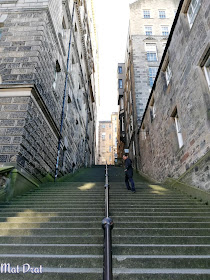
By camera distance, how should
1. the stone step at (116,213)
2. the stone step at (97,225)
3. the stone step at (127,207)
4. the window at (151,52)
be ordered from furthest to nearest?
the window at (151,52) → the stone step at (127,207) → the stone step at (116,213) → the stone step at (97,225)

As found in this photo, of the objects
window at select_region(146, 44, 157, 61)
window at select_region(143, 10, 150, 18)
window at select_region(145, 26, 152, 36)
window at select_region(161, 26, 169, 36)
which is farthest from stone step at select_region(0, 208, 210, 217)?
window at select_region(143, 10, 150, 18)

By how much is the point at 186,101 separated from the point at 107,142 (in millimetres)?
48977

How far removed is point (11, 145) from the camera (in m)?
6.84

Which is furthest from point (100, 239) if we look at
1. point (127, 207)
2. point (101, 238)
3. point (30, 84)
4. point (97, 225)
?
point (30, 84)

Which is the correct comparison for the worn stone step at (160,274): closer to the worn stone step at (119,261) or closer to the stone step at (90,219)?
the worn stone step at (119,261)

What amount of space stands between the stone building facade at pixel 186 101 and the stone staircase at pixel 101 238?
5.70ft

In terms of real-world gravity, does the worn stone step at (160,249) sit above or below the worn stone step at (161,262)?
above

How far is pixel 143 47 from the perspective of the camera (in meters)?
22.4

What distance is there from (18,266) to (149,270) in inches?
75.6

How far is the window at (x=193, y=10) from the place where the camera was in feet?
23.1

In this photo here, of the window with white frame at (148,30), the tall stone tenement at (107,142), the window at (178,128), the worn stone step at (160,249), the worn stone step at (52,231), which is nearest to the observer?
the worn stone step at (160,249)

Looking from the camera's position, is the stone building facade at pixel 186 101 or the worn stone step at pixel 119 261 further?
the stone building facade at pixel 186 101

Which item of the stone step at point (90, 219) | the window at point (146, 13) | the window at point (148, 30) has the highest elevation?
the window at point (146, 13)

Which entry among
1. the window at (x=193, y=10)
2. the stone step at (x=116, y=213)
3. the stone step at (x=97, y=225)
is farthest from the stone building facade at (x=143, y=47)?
the stone step at (x=97, y=225)
